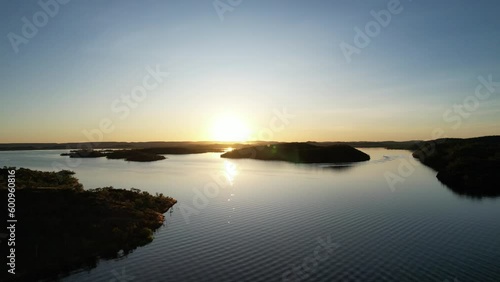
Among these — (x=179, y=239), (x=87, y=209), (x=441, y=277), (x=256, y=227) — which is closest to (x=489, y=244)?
(x=441, y=277)

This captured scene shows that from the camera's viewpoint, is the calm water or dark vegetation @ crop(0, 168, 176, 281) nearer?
the calm water

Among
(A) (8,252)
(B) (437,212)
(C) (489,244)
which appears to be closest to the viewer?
(A) (8,252)

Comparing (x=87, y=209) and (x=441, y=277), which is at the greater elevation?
(x=87, y=209)

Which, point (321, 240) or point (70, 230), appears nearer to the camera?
point (321, 240)

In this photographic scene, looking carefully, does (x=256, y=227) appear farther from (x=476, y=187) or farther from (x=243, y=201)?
(x=476, y=187)

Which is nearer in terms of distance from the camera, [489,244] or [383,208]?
[489,244]

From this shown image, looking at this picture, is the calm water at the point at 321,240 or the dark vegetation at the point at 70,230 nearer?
the calm water at the point at 321,240

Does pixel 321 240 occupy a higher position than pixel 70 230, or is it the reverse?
pixel 70 230

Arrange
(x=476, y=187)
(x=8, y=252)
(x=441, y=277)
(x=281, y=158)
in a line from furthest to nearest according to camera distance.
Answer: (x=281, y=158) → (x=476, y=187) → (x=8, y=252) → (x=441, y=277)
